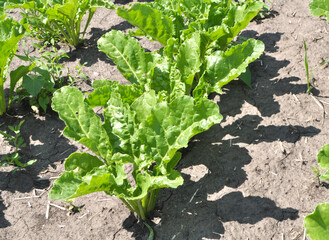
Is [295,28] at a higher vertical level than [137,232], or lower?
higher

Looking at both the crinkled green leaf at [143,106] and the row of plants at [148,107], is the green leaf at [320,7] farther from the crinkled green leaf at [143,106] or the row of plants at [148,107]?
the crinkled green leaf at [143,106]

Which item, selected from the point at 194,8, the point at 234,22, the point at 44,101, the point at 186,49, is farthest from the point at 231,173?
the point at 44,101

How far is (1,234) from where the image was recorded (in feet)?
8.05

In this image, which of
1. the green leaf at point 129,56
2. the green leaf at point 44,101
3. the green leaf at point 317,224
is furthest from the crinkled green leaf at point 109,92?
the green leaf at point 317,224

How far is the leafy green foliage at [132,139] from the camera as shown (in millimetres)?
2143

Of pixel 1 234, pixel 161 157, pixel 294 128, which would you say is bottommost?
pixel 1 234

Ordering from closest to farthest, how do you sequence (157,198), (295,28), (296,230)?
(296,230) < (157,198) < (295,28)

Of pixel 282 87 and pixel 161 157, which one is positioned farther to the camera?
pixel 282 87

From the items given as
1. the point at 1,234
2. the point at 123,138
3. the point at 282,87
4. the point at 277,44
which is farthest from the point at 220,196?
the point at 277,44

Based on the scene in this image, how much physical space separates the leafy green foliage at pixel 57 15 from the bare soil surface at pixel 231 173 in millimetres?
643

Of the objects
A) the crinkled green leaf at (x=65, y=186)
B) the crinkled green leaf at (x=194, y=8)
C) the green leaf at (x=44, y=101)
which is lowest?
the green leaf at (x=44, y=101)

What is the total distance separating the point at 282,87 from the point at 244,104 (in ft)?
1.10

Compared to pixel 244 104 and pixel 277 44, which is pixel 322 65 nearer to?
pixel 277 44

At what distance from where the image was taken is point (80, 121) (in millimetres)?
2416
